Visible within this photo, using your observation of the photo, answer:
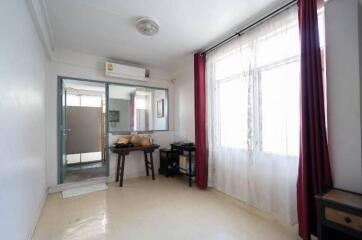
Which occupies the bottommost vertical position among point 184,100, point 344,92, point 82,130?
point 82,130

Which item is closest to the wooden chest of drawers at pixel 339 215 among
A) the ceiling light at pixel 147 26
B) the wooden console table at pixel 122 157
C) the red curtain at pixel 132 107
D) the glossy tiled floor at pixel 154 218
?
Answer: the glossy tiled floor at pixel 154 218

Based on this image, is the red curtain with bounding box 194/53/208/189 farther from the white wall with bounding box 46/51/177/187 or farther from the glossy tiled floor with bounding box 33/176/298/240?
the white wall with bounding box 46/51/177/187

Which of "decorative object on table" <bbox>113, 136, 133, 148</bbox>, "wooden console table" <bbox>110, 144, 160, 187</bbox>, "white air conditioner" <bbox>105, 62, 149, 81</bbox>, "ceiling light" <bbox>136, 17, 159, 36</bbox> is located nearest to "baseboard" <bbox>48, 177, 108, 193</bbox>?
"wooden console table" <bbox>110, 144, 160, 187</bbox>

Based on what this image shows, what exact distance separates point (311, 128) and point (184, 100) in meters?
2.82

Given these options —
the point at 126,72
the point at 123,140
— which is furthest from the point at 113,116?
the point at 126,72

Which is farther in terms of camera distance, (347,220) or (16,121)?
(16,121)

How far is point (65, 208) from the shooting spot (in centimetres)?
254

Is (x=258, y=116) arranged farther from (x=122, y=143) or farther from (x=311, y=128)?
(x=122, y=143)

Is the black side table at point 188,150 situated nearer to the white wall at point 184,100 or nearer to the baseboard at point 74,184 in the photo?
the white wall at point 184,100

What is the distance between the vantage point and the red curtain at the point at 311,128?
1.65 meters

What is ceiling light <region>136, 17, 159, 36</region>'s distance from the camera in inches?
90.5

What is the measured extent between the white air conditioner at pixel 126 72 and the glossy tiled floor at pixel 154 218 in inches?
91.1

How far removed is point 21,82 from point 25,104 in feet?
0.82

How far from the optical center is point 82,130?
12.9 feet
